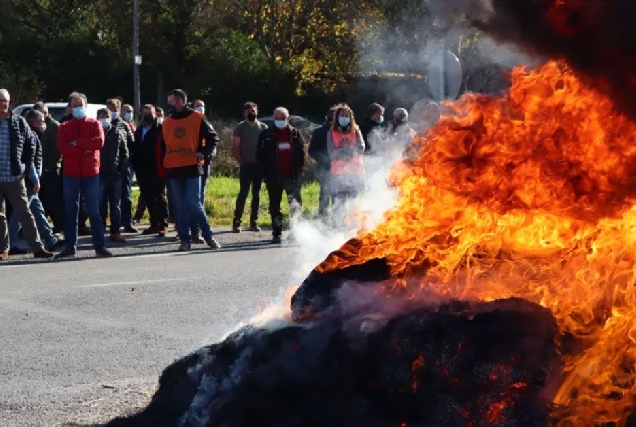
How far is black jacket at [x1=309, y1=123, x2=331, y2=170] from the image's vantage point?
16.1 m

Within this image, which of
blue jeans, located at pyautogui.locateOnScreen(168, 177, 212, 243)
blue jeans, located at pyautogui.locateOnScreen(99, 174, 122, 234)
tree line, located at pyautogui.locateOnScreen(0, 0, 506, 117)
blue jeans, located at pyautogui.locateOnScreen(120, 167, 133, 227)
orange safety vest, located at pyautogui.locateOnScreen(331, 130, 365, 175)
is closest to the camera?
blue jeans, located at pyautogui.locateOnScreen(168, 177, 212, 243)

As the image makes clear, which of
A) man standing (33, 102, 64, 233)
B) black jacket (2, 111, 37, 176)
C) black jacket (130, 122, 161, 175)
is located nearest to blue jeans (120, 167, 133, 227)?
black jacket (130, 122, 161, 175)

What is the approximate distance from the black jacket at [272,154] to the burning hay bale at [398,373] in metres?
10.6

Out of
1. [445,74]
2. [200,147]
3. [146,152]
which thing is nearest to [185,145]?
[200,147]

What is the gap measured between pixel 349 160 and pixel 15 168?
457cm

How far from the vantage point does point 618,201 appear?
490 centimetres

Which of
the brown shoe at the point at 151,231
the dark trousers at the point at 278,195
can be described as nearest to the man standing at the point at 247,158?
the dark trousers at the point at 278,195

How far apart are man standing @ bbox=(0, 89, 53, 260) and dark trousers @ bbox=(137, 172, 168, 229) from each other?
277cm

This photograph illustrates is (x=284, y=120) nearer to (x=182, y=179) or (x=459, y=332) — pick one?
(x=182, y=179)

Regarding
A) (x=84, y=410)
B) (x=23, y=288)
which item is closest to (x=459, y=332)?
(x=84, y=410)

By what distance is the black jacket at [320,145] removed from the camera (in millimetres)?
16125

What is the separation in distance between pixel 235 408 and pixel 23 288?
7015mm

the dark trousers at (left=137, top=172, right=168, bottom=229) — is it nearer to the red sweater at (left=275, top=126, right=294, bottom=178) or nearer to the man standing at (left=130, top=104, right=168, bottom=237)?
the man standing at (left=130, top=104, right=168, bottom=237)

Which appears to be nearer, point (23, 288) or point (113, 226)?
point (23, 288)
